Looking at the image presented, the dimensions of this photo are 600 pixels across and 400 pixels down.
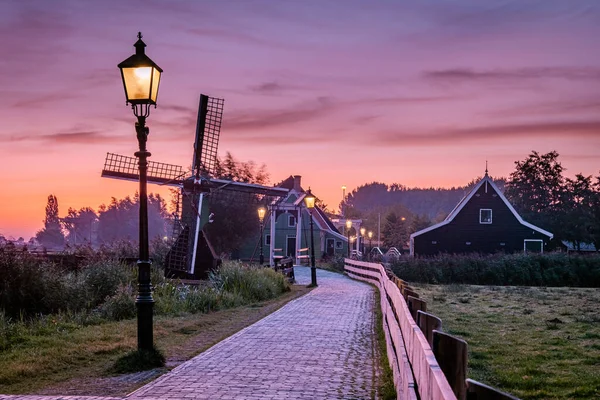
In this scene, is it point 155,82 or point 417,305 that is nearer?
point 417,305

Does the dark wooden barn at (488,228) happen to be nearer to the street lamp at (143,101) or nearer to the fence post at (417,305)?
the street lamp at (143,101)

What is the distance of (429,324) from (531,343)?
817 cm

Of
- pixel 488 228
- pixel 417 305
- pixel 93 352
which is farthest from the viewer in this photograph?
pixel 488 228

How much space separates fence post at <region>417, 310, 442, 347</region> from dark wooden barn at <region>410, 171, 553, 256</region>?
167ft

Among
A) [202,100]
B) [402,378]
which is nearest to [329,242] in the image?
[202,100]

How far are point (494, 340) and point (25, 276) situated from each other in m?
10.9

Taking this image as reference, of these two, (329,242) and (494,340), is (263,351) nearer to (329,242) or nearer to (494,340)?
(494,340)

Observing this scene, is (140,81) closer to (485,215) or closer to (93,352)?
(93,352)

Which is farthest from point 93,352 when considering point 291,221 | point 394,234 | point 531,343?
point 394,234

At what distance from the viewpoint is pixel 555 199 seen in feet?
258

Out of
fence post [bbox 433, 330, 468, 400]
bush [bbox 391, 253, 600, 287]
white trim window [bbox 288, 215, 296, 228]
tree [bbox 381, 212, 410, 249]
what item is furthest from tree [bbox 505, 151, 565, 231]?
fence post [bbox 433, 330, 468, 400]

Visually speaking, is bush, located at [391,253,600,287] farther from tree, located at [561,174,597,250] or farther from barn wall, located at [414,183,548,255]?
Result: tree, located at [561,174,597,250]

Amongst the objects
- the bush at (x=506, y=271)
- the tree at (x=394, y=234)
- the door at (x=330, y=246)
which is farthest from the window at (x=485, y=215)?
the tree at (x=394, y=234)

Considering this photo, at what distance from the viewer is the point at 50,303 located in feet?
55.2
